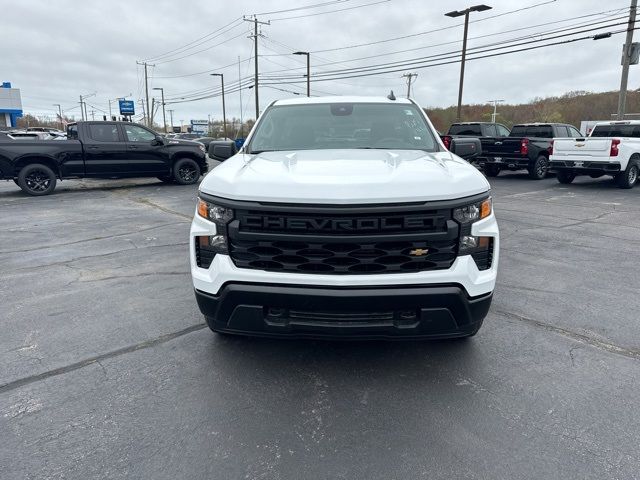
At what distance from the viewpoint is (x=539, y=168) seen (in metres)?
15.1

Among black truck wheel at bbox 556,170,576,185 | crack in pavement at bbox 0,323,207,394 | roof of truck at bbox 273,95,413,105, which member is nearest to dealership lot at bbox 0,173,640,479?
crack in pavement at bbox 0,323,207,394

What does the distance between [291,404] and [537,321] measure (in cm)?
238

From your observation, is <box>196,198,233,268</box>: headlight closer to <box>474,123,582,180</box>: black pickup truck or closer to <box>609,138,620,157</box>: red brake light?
<box>609,138,620,157</box>: red brake light

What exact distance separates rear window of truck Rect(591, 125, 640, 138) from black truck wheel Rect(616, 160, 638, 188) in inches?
36.6

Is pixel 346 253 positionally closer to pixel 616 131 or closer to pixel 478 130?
pixel 616 131

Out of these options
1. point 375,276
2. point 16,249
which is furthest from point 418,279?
point 16,249

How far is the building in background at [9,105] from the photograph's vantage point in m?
55.8

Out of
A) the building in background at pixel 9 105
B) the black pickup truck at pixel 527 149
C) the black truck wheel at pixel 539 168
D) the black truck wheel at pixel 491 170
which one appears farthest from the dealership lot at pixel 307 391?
the building in background at pixel 9 105

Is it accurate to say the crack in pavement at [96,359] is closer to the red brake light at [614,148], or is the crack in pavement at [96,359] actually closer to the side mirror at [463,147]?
the side mirror at [463,147]

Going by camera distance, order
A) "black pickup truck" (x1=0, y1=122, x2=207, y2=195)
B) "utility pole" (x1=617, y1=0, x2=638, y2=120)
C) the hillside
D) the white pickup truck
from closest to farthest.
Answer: "black pickup truck" (x1=0, y1=122, x2=207, y2=195), the white pickup truck, "utility pole" (x1=617, y1=0, x2=638, y2=120), the hillside

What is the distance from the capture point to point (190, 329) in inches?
144

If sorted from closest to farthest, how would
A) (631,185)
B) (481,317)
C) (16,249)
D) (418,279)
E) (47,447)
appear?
1. (47,447)
2. (418,279)
3. (481,317)
4. (16,249)
5. (631,185)

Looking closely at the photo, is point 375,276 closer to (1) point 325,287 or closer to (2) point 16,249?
(1) point 325,287

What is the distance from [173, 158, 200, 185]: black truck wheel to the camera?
44.3 ft
